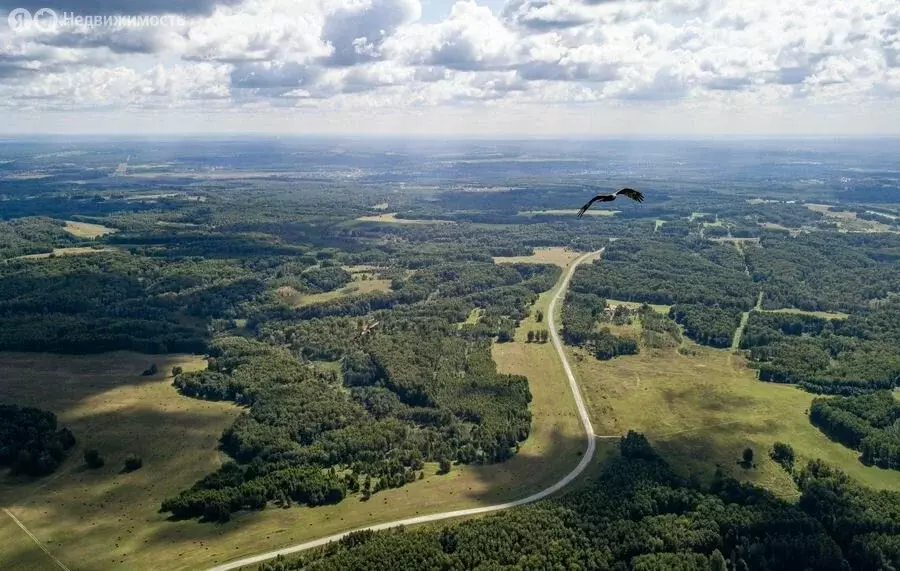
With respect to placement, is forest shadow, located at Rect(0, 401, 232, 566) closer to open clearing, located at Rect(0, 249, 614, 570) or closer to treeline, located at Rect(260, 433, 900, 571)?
open clearing, located at Rect(0, 249, 614, 570)

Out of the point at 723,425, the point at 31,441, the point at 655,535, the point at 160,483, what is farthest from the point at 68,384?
the point at 723,425

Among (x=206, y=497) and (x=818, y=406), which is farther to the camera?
(x=818, y=406)

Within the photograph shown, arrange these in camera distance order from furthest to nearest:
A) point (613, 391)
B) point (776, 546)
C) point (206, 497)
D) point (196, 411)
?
point (613, 391), point (196, 411), point (206, 497), point (776, 546)

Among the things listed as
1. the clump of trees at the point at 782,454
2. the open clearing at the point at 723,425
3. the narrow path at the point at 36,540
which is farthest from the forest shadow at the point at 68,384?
the clump of trees at the point at 782,454

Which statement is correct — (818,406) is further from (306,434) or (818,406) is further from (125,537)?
(125,537)

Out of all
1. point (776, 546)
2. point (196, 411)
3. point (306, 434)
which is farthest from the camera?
point (196, 411)

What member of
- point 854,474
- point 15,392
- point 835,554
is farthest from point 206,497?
point 854,474

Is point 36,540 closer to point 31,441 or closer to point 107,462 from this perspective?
point 107,462
